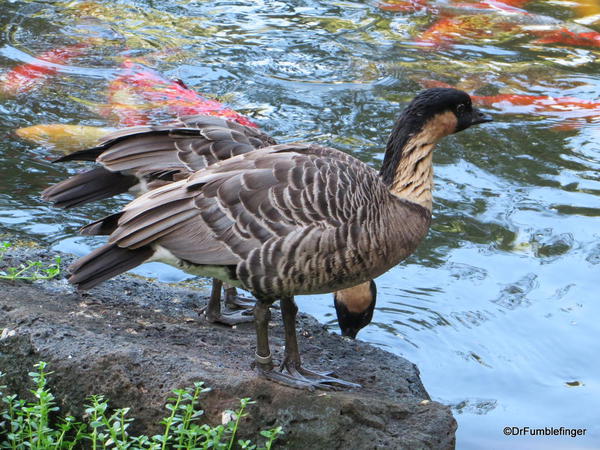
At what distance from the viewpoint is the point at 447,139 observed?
390 inches

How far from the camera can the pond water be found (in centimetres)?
657

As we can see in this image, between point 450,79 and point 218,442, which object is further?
point 450,79

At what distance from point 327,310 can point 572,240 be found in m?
2.62

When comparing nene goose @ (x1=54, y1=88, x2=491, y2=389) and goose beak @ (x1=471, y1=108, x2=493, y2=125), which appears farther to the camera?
goose beak @ (x1=471, y1=108, x2=493, y2=125)

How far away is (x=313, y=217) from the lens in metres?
4.60

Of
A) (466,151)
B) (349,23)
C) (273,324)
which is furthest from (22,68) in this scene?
(273,324)

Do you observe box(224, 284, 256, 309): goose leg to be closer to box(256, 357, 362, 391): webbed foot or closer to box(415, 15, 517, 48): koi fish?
box(256, 357, 362, 391): webbed foot

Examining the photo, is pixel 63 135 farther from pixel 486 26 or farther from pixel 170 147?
pixel 486 26

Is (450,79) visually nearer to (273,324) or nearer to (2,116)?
(2,116)

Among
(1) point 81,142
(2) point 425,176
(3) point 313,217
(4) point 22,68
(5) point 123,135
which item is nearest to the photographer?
(3) point 313,217

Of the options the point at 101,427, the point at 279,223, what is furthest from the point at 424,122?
the point at 101,427
